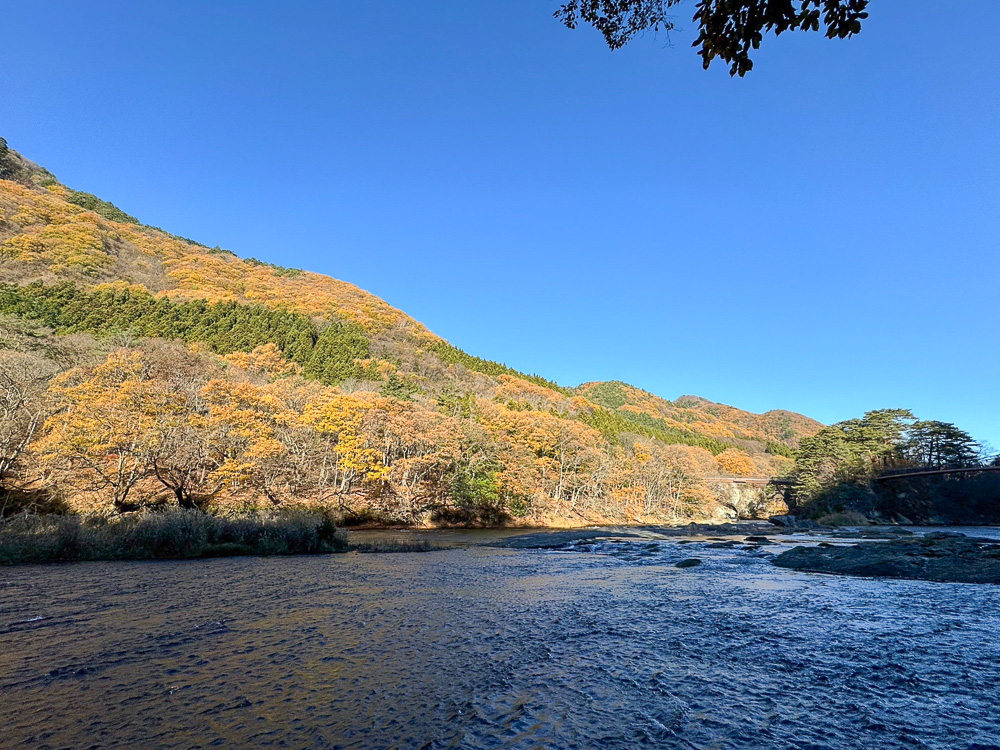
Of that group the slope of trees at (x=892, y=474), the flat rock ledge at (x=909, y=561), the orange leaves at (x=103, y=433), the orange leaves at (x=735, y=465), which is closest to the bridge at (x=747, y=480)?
the slope of trees at (x=892, y=474)

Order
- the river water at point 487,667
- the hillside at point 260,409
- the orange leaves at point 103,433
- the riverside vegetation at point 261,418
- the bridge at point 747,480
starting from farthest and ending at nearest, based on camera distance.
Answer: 1. the bridge at point 747,480
2. the hillside at point 260,409
3. the riverside vegetation at point 261,418
4. the orange leaves at point 103,433
5. the river water at point 487,667

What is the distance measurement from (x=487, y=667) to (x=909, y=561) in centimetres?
1454

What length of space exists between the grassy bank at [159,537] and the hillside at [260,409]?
1484 cm

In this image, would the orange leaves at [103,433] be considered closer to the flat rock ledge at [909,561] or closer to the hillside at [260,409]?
the hillside at [260,409]

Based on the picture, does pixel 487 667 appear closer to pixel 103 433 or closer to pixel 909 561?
pixel 909 561

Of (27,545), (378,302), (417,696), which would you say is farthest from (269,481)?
(378,302)

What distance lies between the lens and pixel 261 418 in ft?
117

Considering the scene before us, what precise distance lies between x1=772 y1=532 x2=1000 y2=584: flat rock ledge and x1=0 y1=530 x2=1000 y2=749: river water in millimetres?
2815

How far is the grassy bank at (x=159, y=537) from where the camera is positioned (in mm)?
12036

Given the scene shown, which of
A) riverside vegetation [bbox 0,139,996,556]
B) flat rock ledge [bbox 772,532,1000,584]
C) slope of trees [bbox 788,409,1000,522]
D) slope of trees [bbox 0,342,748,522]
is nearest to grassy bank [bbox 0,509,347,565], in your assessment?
riverside vegetation [bbox 0,139,996,556]

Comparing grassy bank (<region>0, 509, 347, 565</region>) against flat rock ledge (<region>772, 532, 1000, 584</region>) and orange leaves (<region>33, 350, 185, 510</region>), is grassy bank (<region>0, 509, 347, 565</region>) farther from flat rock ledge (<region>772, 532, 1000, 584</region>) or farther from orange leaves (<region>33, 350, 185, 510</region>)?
flat rock ledge (<region>772, 532, 1000, 584</region>)

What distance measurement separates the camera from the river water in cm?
355

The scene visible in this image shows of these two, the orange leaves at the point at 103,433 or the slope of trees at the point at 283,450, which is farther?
the slope of trees at the point at 283,450

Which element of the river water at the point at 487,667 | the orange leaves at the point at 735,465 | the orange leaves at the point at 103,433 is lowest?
the river water at the point at 487,667
